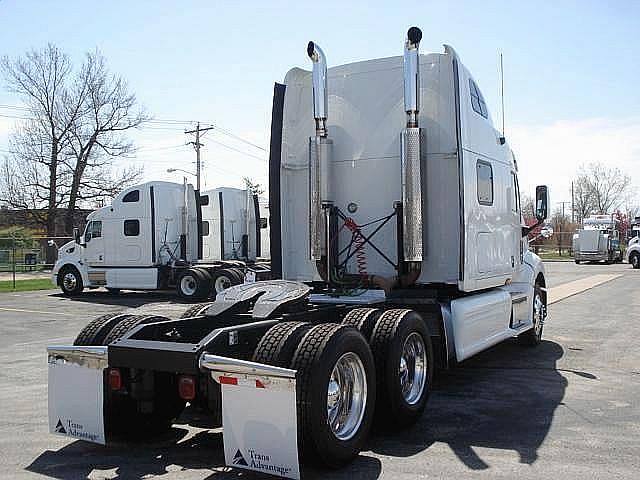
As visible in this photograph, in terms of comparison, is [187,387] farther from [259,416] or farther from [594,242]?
[594,242]

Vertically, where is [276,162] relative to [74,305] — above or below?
above

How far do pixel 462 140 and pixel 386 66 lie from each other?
1280 mm

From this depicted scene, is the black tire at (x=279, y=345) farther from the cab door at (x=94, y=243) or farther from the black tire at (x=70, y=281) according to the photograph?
the black tire at (x=70, y=281)

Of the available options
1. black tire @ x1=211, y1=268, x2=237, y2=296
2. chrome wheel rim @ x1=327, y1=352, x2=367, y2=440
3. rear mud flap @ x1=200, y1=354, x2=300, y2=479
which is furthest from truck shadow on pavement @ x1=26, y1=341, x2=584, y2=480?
black tire @ x1=211, y1=268, x2=237, y2=296

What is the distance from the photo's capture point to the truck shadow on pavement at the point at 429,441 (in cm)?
520

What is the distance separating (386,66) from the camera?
8.15m

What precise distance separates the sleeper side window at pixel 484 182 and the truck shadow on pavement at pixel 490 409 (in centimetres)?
213

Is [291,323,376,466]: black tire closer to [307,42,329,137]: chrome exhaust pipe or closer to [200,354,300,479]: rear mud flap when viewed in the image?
[200,354,300,479]: rear mud flap

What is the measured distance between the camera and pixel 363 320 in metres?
6.26

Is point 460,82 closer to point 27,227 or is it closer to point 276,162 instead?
point 276,162

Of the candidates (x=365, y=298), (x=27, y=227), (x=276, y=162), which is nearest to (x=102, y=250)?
(x=276, y=162)

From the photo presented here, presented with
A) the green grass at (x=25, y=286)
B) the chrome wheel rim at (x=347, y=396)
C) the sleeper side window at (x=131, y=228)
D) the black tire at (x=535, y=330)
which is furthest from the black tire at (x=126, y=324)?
the green grass at (x=25, y=286)

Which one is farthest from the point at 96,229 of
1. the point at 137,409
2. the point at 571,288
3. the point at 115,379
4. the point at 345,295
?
the point at 115,379

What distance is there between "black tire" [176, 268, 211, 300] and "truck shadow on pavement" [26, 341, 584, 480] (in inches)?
536
